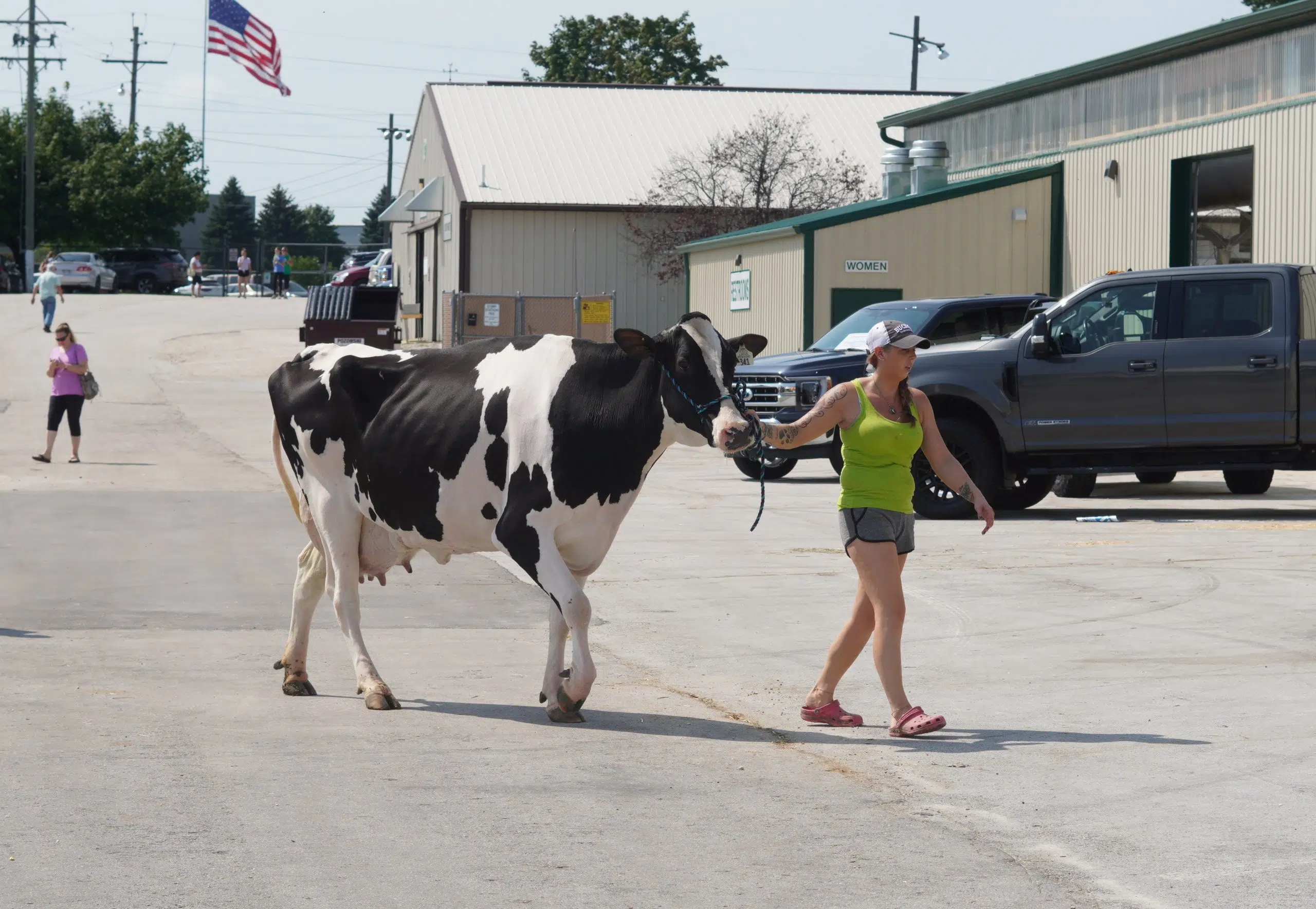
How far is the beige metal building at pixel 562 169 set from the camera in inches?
1908

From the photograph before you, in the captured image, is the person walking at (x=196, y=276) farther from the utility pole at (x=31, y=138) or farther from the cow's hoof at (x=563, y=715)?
the cow's hoof at (x=563, y=715)

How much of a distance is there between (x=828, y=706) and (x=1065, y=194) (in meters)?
24.4

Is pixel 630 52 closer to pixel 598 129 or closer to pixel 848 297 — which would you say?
pixel 598 129

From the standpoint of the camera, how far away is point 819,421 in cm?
802

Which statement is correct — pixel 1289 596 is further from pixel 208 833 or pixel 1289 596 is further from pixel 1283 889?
pixel 208 833

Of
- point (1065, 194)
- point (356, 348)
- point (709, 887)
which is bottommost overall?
point (709, 887)

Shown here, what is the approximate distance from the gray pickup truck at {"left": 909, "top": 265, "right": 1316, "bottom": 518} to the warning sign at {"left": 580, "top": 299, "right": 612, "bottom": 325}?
2326 centimetres

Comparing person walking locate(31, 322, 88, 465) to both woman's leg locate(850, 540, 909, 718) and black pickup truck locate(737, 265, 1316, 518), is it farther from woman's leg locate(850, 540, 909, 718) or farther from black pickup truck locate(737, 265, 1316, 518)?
woman's leg locate(850, 540, 909, 718)

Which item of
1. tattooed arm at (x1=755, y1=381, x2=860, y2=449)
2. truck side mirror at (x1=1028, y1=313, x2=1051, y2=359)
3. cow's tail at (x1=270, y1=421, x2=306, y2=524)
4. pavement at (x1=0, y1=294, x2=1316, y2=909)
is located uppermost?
truck side mirror at (x1=1028, y1=313, x2=1051, y2=359)

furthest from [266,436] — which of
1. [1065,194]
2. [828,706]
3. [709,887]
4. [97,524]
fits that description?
[709,887]

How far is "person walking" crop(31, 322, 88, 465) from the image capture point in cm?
2339

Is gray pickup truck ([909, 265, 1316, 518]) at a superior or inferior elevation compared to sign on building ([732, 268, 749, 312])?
inferior

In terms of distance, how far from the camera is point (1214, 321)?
1748 cm

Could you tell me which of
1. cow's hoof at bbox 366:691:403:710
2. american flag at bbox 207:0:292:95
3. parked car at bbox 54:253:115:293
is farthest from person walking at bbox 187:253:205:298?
cow's hoof at bbox 366:691:403:710
